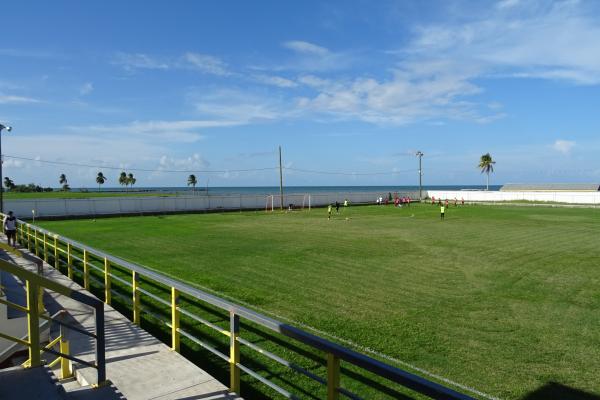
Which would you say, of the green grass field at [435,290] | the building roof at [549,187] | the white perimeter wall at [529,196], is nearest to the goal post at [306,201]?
the white perimeter wall at [529,196]

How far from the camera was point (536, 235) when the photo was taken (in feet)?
81.3

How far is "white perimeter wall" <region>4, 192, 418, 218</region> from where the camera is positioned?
126ft

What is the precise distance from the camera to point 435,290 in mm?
11906

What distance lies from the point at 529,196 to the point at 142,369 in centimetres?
7124

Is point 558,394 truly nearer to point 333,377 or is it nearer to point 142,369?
point 333,377

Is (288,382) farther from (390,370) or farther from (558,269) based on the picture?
(558,269)

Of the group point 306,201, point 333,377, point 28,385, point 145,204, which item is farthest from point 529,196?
point 28,385

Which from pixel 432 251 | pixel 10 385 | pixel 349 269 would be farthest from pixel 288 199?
pixel 10 385

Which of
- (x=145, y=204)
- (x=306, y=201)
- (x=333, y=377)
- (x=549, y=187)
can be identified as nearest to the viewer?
(x=333, y=377)

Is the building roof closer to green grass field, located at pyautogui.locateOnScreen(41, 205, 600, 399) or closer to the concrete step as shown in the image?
green grass field, located at pyautogui.locateOnScreen(41, 205, 600, 399)

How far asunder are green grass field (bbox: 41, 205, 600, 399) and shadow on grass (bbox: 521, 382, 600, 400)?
0.06 m

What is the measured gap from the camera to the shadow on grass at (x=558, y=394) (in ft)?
19.4

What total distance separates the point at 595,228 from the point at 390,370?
1255 inches

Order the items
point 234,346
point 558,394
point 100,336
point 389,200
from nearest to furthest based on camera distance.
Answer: point 100,336 < point 234,346 < point 558,394 < point 389,200
